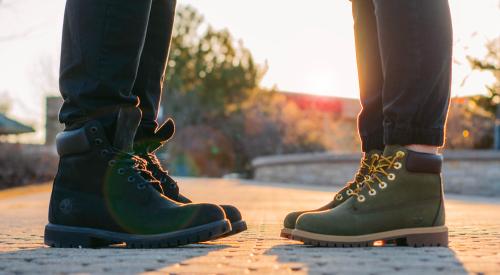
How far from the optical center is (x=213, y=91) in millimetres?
26828

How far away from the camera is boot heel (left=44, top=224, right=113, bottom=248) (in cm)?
185

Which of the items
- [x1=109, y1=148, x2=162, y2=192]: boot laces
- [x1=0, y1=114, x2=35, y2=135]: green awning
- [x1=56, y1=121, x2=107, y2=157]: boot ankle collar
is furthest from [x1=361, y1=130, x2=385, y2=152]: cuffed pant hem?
[x1=0, y1=114, x2=35, y2=135]: green awning

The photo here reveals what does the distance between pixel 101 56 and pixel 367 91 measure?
872 millimetres

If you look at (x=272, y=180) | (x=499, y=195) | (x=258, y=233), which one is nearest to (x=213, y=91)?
(x=272, y=180)

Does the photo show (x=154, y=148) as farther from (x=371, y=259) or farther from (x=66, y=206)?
(x=371, y=259)

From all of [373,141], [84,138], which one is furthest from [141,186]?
[373,141]

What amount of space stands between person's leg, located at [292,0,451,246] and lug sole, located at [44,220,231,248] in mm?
250

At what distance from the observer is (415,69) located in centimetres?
190

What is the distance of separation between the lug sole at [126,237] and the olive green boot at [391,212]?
0.82ft

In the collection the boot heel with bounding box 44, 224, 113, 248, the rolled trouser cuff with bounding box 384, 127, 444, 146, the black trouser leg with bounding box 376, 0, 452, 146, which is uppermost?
the black trouser leg with bounding box 376, 0, 452, 146

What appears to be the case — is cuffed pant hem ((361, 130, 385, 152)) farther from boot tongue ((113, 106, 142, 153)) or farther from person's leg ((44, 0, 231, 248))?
boot tongue ((113, 106, 142, 153))

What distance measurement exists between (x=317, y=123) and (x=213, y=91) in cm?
445

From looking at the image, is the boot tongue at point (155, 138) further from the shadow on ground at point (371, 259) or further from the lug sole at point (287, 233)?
the shadow on ground at point (371, 259)

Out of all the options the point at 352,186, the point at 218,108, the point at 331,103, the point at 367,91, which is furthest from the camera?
the point at 331,103
